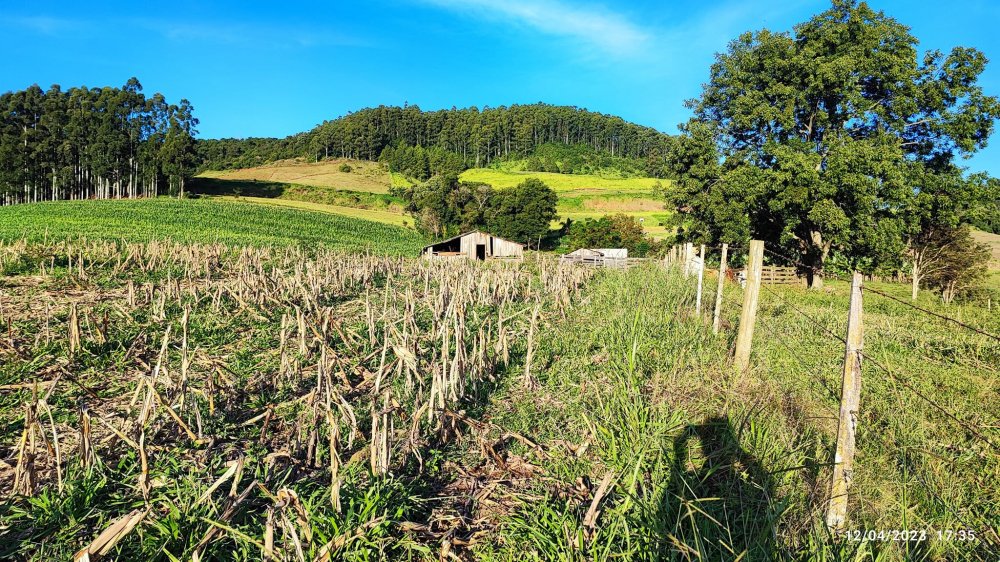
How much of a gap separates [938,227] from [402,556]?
31.5 meters

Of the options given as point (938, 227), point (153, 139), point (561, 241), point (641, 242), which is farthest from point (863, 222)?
point (153, 139)

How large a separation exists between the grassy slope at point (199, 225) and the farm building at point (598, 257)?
12448 mm

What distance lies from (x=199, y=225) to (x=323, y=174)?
231 ft

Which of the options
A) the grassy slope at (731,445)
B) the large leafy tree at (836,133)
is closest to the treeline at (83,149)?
the large leafy tree at (836,133)

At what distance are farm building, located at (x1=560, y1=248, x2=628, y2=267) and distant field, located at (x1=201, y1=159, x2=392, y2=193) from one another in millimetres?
57204

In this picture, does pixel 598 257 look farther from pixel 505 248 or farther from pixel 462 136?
pixel 462 136

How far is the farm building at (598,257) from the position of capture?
27.5 meters

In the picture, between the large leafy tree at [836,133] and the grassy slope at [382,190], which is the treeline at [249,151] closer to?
the grassy slope at [382,190]

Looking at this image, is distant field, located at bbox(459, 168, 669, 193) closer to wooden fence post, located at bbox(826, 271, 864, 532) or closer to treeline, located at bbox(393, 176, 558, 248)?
treeline, located at bbox(393, 176, 558, 248)

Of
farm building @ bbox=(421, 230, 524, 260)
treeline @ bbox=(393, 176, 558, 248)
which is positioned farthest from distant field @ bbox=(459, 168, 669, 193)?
farm building @ bbox=(421, 230, 524, 260)

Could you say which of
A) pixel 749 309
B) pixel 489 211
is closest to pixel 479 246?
pixel 489 211

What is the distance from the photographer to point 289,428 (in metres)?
4.58

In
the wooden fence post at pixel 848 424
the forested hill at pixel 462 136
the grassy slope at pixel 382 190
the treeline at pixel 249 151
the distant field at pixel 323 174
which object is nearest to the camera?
the wooden fence post at pixel 848 424

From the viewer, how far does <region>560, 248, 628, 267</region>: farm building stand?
2747 cm
